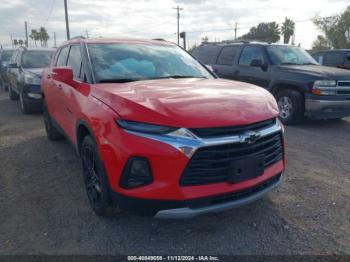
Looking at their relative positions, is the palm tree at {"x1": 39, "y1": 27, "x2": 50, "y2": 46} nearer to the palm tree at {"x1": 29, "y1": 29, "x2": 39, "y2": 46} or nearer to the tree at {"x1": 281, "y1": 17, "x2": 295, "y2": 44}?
the palm tree at {"x1": 29, "y1": 29, "x2": 39, "y2": 46}

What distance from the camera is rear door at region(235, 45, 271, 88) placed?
25.0 ft

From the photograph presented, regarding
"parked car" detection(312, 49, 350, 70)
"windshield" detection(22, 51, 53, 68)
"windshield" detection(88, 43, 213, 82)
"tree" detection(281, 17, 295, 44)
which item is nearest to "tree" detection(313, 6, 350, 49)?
"tree" detection(281, 17, 295, 44)

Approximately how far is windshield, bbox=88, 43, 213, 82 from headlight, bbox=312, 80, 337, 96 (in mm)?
3450

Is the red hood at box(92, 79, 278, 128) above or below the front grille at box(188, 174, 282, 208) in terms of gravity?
above

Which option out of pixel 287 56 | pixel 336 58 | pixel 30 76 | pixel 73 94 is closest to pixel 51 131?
pixel 73 94

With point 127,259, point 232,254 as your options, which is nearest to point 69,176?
point 127,259

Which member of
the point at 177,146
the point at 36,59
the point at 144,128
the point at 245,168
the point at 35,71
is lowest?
the point at 245,168

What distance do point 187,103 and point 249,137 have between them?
1.93 feet

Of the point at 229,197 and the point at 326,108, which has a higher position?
the point at 326,108

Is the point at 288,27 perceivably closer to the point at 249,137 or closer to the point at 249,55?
the point at 249,55

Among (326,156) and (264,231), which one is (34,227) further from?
(326,156)

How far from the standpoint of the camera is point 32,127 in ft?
23.3

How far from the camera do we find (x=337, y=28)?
49.7m

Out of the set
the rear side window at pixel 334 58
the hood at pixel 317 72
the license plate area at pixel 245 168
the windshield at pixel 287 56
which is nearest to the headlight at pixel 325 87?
the hood at pixel 317 72
